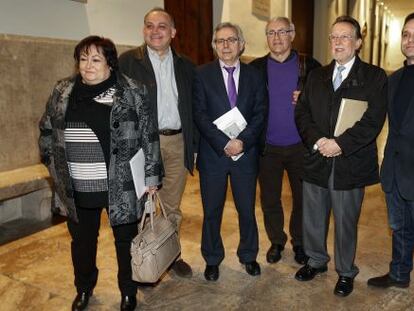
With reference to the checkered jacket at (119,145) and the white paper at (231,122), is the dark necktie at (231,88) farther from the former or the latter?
the checkered jacket at (119,145)

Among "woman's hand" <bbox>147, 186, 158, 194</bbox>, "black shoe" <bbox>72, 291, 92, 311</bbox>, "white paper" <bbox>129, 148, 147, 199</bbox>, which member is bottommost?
"black shoe" <bbox>72, 291, 92, 311</bbox>

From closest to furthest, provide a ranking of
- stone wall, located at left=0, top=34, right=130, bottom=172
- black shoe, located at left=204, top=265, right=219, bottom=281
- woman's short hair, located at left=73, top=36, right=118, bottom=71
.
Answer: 1. woman's short hair, located at left=73, top=36, right=118, bottom=71
2. black shoe, located at left=204, top=265, right=219, bottom=281
3. stone wall, located at left=0, top=34, right=130, bottom=172

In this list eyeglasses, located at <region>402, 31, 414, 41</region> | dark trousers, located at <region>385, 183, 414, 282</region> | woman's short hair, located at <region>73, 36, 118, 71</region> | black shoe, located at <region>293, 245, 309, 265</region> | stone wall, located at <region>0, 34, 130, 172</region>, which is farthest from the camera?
stone wall, located at <region>0, 34, 130, 172</region>

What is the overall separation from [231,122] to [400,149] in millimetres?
A: 1126

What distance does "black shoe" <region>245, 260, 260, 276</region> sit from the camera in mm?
3451

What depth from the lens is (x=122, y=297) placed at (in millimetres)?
2965

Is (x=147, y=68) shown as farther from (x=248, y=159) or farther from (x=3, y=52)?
(x=3, y=52)

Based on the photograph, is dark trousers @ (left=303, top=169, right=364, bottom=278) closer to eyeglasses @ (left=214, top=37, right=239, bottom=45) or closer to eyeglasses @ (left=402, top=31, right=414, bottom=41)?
eyeglasses @ (left=402, top=31, right=414, bottom=41)

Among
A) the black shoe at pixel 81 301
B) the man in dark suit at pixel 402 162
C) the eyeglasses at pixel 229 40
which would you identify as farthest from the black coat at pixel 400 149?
the black shoe at pixel 81 301

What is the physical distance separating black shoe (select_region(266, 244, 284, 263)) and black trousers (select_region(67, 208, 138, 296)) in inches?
47.9

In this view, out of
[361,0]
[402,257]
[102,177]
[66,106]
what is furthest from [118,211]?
[361,0]

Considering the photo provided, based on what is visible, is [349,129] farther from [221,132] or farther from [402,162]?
[221,132]

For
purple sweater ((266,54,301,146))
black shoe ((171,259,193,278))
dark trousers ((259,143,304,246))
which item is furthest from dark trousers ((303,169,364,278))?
black shoe ((171,259,193,278))

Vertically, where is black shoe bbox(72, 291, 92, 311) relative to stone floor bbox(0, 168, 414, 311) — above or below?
above
